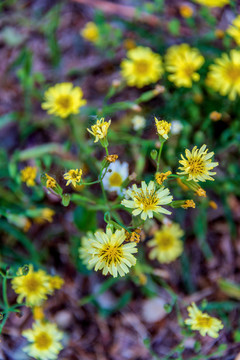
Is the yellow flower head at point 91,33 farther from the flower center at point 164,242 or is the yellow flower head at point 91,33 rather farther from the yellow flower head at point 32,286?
the yellow flower head at point 32,286

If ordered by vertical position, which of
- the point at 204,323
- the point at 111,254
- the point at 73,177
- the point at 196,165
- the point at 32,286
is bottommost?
the point at 204,323

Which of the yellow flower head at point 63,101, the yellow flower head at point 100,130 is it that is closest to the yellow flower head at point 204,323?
the yellow flower head at point 100,130

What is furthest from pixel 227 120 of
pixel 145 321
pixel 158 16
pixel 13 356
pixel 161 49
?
pixel 13 356

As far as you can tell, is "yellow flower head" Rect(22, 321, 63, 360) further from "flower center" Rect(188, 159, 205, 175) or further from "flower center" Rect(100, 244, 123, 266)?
Result: "flower center" Rect(188, 159, 205, 175)

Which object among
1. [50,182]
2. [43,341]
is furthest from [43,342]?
[50,182]

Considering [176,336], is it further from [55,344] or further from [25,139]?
[25,139]

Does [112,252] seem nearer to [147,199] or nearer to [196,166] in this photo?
[147,199]
